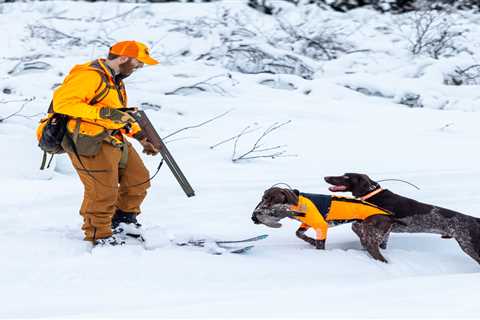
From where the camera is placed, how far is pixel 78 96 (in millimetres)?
3307

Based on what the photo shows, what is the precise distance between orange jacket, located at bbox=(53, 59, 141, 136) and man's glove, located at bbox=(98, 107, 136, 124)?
0.10 feet

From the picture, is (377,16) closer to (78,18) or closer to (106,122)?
(78,18)

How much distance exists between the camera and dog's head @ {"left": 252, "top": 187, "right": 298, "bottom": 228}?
13.0ft

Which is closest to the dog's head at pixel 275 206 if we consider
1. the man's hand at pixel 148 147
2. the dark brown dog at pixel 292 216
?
the dark brown dog at pixel 292 216

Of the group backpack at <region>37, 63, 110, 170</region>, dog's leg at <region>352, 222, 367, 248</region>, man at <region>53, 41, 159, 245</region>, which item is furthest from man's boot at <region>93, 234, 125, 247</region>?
dog's leg at <region>352, 222, 367, 248</region>

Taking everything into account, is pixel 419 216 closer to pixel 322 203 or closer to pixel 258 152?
pixel 322 203

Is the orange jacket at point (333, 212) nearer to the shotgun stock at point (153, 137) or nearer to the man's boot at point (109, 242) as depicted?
the shotgun stock at point (153, 137)

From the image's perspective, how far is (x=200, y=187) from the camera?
5234 millimetres

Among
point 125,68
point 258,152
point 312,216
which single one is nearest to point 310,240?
point 312,216

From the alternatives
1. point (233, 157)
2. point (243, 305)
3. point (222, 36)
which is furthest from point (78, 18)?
point (243, 305)

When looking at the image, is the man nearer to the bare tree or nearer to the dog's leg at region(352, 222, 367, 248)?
the dog's leg at region(352, 222, 367, 248)

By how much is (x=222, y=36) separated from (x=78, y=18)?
3.81 m

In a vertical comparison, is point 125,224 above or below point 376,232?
below

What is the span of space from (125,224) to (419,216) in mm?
2216
